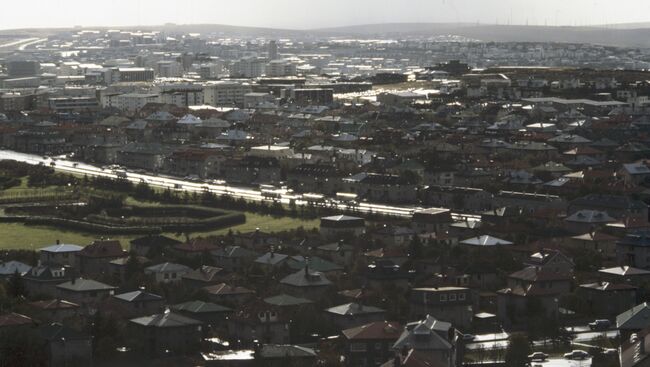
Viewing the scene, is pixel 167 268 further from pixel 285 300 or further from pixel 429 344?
pixel 429 344

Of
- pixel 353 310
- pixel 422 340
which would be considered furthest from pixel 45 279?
pixel 422 340

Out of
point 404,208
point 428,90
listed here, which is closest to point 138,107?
point 428,90

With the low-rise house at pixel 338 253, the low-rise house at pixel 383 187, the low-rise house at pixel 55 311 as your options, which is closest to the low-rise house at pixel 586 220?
the low-rise house at pixel 338 253

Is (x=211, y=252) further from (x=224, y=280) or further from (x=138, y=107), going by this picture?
(x=138, y=107)

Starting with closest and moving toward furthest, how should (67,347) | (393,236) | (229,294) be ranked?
(67,347)
(229,294)
(393,236)

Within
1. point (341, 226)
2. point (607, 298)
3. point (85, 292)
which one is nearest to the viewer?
point (607, 298)

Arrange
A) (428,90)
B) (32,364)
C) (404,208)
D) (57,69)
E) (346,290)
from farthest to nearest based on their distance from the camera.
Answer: (57,69)
(428,90)
(404,208)
(346,290)
(32,364)

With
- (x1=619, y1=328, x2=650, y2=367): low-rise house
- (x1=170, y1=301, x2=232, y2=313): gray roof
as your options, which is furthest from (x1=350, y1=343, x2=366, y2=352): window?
(x1=170, y1=301, x2=232, y2=313): gray roof
